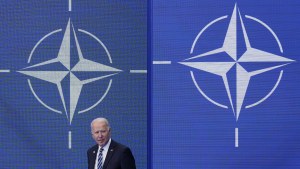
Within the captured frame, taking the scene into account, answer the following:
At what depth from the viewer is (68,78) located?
287 inches

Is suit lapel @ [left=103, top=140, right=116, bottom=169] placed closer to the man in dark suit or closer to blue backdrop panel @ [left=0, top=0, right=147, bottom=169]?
the man in dark suit

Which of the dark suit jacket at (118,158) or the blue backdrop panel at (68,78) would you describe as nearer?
the dark suit jacket at (118,158)

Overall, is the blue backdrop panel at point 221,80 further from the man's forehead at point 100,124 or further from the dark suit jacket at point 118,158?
the man's forehead at point 100,124

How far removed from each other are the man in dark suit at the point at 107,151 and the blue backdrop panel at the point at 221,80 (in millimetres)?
1010

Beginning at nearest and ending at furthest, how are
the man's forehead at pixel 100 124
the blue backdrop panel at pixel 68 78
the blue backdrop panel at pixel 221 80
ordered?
the man's forehead at pixel 100 124 → the blue backdrop panel at pixel 221 80 → the blue backdrop panel at pixel 68 78

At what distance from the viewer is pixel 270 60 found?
275 inches

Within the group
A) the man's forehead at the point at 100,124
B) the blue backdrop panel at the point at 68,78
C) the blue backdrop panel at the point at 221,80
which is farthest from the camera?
the blue backdrop panel at the point at 68,78

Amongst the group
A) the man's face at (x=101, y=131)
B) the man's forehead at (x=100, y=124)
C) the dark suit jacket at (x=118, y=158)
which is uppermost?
the man's forehead at (x=100, y=124)

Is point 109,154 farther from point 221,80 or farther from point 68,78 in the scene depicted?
point 221,80

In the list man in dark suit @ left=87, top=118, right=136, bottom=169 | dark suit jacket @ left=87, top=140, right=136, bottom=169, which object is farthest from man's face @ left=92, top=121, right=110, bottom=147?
dark suit jacket @ left=87, top=140, right=136, bottom=169

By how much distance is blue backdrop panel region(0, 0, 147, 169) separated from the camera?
284 inches

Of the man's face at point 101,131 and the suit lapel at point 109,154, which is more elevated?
the man's face at point 101,131

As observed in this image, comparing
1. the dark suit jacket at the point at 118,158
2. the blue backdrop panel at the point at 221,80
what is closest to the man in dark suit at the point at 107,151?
the dark suit jacket at the point at 118,158

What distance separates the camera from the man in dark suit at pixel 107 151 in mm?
5980
